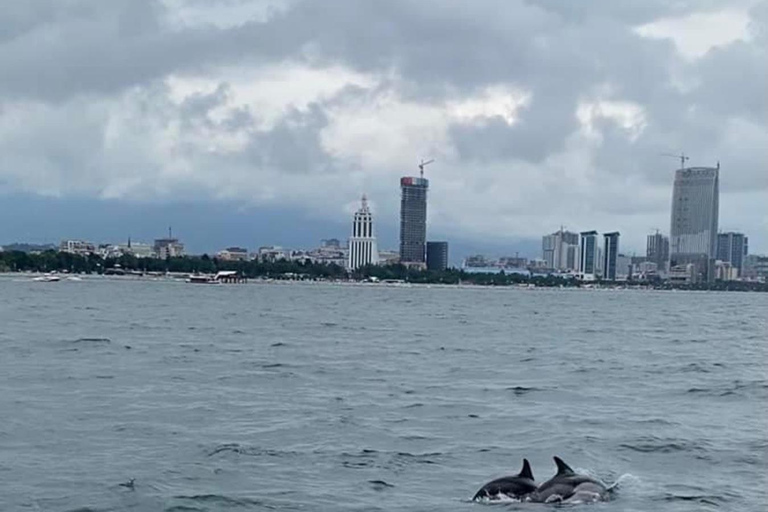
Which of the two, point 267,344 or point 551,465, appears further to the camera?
point 267,344

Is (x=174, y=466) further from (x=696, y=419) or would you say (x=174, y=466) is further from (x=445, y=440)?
(x=696, y=419)

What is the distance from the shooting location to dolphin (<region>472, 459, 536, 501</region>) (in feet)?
66.6

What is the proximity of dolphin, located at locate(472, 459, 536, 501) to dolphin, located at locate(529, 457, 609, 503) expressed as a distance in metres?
0.14

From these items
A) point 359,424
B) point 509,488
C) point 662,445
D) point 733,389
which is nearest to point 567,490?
point 509,488

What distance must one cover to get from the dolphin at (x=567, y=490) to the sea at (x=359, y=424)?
0.37 metres

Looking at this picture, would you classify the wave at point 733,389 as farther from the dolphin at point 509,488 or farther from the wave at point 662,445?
the dolphin at point 509,488

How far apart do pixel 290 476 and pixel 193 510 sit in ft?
9.63

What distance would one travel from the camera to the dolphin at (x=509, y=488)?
20.3 metres

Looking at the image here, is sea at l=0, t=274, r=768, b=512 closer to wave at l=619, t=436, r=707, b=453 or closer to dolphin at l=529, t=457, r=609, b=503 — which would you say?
wave at l=619, t=436, r=707, b=453

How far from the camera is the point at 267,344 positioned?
189ft

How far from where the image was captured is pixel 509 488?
20.5m

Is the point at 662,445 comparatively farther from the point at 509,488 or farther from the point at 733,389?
the point at 733,389

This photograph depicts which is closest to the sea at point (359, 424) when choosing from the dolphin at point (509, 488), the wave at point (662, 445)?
the wave at point (662, 445)

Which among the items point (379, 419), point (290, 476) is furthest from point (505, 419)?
point (290, 476)
